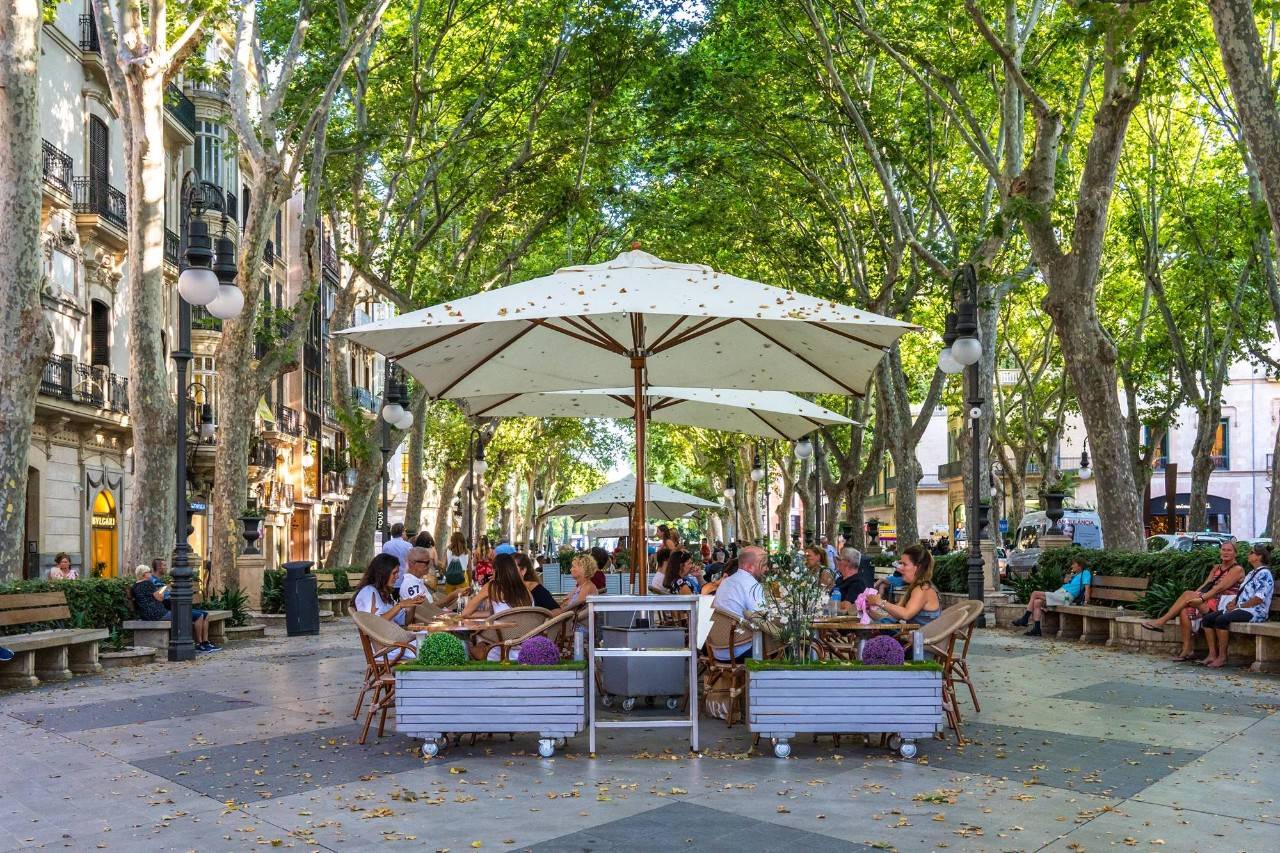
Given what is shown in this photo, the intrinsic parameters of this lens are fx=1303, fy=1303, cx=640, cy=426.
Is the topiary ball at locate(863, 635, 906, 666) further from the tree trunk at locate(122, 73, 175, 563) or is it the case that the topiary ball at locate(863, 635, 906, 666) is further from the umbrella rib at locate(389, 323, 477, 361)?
the tree trunk at locate(122, 73, 175, 563)

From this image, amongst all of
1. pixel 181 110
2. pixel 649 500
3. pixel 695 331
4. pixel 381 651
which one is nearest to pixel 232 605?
pixel 649 500

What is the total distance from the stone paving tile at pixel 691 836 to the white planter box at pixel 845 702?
1.45m

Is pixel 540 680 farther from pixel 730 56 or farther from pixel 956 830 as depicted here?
pixel 730 56

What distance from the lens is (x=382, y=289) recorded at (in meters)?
25.0

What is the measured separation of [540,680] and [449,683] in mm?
565

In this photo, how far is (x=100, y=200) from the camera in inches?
1103

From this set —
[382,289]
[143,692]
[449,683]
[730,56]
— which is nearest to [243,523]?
[382,289]

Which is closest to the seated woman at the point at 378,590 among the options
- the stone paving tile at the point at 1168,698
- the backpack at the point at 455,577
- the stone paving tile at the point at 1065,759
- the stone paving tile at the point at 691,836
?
the stone paving tile at the point at 691,836

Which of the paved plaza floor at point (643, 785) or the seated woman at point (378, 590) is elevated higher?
the seated woman at point (378, 590)

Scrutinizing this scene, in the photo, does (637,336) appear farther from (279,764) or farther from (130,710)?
(130,710)

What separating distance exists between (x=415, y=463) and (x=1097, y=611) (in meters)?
17.3

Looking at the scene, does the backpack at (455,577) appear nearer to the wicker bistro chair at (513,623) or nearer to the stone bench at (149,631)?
the stone bench at (149,631)

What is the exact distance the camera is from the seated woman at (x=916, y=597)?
999 centimetres

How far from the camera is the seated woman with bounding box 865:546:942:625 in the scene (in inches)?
393
